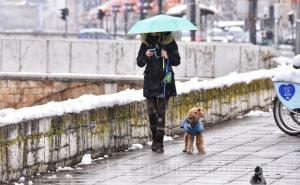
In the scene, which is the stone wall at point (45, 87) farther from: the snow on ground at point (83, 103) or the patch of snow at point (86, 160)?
the patch of snow at point (86, 160)

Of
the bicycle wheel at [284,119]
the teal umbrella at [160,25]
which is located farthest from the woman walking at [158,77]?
the bicycle wheel at [284,119]

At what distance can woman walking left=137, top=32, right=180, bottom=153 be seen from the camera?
13617 millimetres

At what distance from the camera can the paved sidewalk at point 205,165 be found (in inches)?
440

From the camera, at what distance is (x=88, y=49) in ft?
113

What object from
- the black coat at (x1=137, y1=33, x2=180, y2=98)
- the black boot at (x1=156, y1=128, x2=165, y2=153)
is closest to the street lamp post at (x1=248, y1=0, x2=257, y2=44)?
the black coat at (x1=137, y1=33, x2=180, y2=98)

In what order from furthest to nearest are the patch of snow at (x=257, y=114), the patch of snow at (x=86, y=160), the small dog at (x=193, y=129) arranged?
the patch of snow at (x=257, y=114) < the small dog at (x=193, y=129) < the patch of snow at (x=86, y=160)

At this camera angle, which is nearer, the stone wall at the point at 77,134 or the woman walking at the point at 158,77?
the stone wall at the point at 77,134

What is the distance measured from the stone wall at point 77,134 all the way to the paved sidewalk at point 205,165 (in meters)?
0.20

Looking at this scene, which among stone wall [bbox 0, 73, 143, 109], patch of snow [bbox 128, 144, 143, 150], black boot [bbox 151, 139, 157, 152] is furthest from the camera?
stone wall [bbox 0, 73, 143, 109]

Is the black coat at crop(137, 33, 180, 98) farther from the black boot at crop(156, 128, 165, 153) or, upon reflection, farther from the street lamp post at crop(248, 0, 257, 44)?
the street lamp post at crop(248, 0, 257, 44)

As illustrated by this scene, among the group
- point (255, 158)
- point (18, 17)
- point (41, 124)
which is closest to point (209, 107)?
point (255, 158)

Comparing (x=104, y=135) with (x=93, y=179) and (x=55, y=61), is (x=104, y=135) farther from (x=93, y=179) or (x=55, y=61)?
(x=55, y=61)

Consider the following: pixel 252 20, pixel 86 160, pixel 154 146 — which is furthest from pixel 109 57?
pixel 86 160

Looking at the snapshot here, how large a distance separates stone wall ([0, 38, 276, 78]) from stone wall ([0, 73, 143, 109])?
1.58ft
